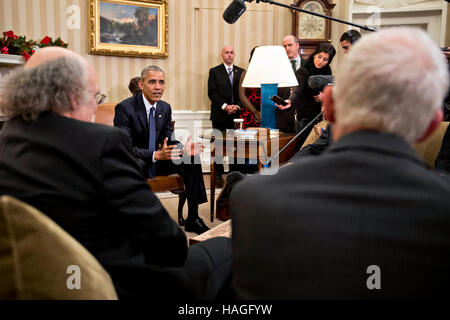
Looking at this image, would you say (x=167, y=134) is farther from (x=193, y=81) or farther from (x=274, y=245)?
(x=274, y=245)

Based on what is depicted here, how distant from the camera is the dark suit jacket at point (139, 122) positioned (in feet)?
11.0

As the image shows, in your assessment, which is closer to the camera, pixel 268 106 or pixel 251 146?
pixel 251 146

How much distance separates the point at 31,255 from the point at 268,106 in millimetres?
3521

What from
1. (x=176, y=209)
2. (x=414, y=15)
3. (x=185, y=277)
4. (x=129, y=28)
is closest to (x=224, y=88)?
(x=129, y=28)

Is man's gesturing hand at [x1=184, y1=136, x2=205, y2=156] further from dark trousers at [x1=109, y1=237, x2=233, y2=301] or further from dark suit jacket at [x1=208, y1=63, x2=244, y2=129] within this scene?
dark suit jacket at [x1=208, y1=63, x2=244, y2=129]

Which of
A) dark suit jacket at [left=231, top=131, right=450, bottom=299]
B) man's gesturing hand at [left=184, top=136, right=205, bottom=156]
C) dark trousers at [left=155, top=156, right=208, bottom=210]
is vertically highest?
dark suit jacket at [left=231, top=131, right=450, bottom=299]

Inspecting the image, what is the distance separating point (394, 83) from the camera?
711 millimetres

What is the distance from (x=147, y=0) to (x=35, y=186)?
16.5 feet

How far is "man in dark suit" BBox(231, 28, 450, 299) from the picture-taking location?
0.69 m

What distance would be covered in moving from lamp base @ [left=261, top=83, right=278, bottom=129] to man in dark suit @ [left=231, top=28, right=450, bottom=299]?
3.32m

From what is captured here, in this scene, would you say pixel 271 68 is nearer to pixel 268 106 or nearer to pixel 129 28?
pixel 268 106

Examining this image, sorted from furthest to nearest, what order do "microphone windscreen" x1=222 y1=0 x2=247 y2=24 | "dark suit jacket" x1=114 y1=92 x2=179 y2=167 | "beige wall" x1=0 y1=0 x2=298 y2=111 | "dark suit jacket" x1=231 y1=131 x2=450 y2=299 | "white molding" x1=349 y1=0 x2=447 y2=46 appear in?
1. "white molding" x1=349 y1=0 x2=447 y2=46
2. "beige wall" x1=0 y1=0 x2=298 y2=111
3. "dark suit jacket" x1=114 y1=92 x2=179 y2=167
4. "microphone windscreen" x1=222 y1=0 x2=247 y2=24
5. "dark suit jacket" x1=231 y1=131 x2=450 y2=299

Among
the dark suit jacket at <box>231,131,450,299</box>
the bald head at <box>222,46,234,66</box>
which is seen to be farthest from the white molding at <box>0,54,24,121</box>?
the dark suit jacket at <box>231,131,450,299</box>

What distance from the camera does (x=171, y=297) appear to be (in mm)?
1292
